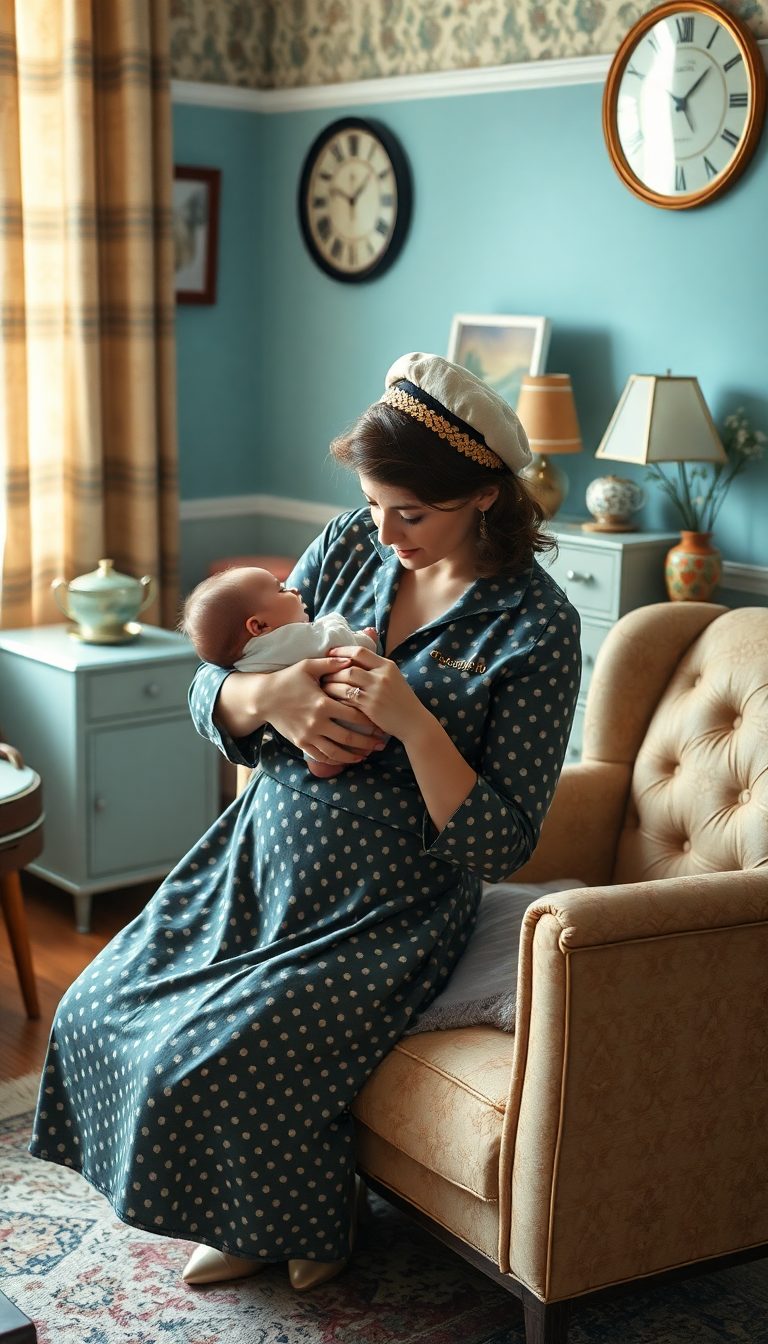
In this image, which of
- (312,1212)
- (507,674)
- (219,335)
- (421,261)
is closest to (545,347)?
(421,261)

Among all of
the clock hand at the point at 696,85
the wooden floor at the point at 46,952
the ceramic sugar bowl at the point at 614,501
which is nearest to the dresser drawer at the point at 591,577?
the ceramic sugar bowl at the point at 614,501

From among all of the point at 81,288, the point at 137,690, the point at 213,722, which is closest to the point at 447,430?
the point at 213,722

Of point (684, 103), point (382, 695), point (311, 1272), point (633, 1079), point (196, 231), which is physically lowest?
point (311, 1272)

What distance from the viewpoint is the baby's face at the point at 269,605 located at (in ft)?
6.68

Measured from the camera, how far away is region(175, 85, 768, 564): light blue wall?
327 centimetres

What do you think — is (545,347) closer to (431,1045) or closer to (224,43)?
(224,43)

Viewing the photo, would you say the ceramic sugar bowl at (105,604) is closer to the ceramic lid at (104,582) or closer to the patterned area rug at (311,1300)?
the ceramic lid at (104,582)

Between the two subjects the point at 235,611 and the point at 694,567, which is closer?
the point at 235,611

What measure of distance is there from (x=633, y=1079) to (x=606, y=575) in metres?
1.70

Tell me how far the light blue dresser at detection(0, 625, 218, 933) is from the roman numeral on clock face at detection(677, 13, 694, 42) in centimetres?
184

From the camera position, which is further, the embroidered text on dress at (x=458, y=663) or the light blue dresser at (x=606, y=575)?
the light blue dresser at (x=606, y=575)

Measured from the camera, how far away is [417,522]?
1.97 m

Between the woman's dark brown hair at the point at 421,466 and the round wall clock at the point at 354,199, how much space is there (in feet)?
7.27

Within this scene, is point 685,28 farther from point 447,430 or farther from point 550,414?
point 447,430
